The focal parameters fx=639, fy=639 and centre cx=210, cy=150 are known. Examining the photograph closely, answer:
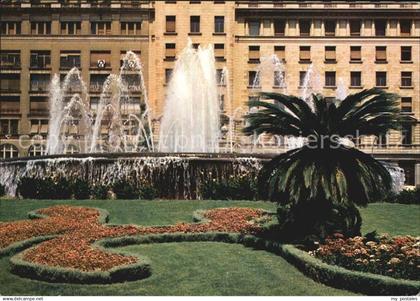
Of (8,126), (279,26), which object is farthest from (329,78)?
(8,126)

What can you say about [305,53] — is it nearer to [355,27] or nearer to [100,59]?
[355,27]

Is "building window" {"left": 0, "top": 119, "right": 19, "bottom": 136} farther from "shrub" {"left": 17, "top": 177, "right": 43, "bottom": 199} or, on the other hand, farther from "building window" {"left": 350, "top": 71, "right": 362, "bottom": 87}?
"shrub" {"left": 17, "top": 177, "right": 43, "bottom": 199}

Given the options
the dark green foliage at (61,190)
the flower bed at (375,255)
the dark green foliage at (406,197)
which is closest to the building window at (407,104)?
the dark green foliage at (406,197)

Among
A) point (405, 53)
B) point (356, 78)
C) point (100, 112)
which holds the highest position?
point (405, 53)

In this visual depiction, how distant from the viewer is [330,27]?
195 feet

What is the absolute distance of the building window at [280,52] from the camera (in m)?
59.4

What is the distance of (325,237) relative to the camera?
14.1 metres

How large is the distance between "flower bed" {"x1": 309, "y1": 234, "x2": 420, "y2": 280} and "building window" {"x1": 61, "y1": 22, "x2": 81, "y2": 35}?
49754 mm

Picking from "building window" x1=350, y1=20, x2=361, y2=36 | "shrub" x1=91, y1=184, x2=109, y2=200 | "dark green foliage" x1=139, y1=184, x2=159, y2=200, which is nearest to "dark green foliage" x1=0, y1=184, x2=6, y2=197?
"shrub" x1=91, y1=184, x2=109, y2=200

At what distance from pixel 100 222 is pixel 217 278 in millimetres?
6992

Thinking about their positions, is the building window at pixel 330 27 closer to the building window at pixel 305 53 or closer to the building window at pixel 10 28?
the building window at pixel 305 53

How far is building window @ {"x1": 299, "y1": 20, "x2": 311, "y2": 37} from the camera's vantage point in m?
59.3

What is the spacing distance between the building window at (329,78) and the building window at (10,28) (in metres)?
29.0

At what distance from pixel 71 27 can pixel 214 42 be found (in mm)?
13399
